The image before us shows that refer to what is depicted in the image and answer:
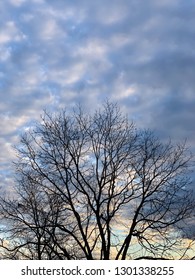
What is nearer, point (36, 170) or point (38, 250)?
point (36, 170)

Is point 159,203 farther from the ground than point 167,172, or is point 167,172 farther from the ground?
point 167,172

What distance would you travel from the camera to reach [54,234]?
25.3m

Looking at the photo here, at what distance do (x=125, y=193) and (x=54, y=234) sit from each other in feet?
14.7

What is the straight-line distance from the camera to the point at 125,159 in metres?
25.2

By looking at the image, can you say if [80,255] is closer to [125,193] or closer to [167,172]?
[125,193]

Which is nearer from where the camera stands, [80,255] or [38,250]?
[80,255]

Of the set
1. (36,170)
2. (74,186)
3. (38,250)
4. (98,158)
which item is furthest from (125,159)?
(38,250)

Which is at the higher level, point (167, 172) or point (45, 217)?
point (167, 172)

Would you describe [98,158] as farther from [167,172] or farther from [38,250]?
[38,250]
